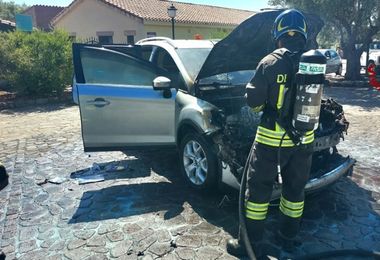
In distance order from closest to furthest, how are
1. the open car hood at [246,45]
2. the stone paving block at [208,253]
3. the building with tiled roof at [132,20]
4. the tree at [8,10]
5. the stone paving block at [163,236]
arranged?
the stone paving block at [208,253] → the stone paving block at [163,236] → the open car hood at [246,45] → the building with tiled roof at [132,20] → the tree at [8,10]

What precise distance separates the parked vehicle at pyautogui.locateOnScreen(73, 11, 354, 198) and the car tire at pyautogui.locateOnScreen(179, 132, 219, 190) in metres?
0.01

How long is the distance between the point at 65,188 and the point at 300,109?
11.1ft

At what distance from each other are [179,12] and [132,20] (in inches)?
209

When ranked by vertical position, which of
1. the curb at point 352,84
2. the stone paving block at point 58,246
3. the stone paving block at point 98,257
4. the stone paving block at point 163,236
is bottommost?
the stone paving block at point 58,246

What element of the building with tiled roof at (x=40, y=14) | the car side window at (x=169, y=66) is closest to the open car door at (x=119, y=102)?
the car side window at (x=169, y=66)

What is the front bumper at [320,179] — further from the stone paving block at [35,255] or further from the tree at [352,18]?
the tree at [352,18]

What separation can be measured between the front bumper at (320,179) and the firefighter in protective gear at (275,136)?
359 mm

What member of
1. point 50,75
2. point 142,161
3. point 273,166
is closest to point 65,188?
Result: point 142,161

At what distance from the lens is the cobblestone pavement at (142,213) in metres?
3.26

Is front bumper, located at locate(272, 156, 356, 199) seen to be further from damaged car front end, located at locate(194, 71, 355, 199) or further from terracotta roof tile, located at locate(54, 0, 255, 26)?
terracotta roof tile, located at locate(54, 0, 255, 26)

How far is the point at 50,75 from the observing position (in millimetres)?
11492

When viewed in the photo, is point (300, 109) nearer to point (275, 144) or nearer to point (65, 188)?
point (275, 144)

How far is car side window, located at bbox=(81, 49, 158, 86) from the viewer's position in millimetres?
4801

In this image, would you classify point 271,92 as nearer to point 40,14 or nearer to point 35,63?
point 35,63
